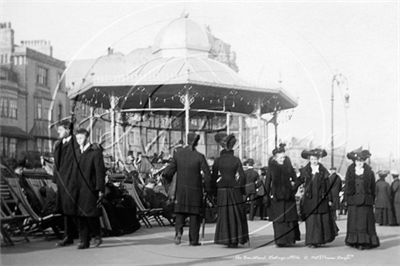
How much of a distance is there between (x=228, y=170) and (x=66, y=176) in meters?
2.23

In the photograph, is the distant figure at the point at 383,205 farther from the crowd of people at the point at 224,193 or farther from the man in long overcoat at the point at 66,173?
the man in long overcoat at the point at 66,173

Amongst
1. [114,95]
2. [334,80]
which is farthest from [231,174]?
[114,95]

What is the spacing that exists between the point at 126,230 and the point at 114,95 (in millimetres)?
3153

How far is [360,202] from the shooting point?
30.5 feet

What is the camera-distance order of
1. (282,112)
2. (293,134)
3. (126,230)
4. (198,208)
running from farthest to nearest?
(126,230)
(198,208)
(282,112)
(293,134)

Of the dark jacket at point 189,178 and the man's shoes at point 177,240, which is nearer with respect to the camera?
the dark jacket at point 189,178

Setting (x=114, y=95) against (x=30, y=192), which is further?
(x=114, y=95)

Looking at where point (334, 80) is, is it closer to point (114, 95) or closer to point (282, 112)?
point (282, 112)

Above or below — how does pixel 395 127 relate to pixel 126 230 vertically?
above

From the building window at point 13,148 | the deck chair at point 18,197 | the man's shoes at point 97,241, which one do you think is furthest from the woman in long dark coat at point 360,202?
the building window at point 13,148

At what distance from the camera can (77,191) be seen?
7.81m

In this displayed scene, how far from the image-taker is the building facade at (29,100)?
6977 millimetres

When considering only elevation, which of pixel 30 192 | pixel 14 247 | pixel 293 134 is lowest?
pixel 14 247

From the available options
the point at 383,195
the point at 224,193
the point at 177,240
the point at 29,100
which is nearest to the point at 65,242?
the point at 177,240
